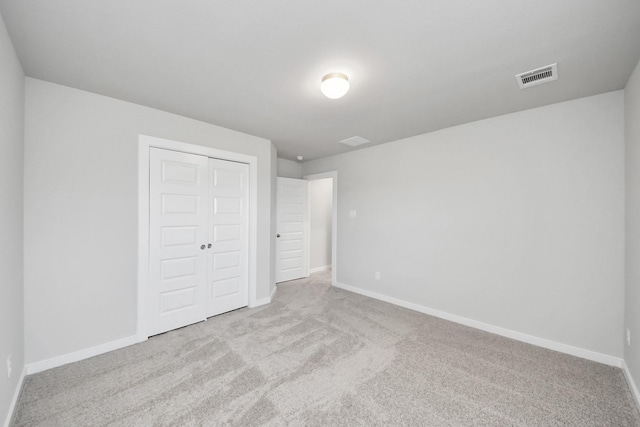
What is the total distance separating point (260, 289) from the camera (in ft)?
12.1

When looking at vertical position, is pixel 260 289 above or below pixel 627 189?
below

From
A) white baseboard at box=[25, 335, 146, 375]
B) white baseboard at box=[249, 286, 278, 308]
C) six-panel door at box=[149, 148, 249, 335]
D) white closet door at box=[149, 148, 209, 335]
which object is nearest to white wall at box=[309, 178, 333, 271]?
white baseboard at box=[249, 286, 278, 308]

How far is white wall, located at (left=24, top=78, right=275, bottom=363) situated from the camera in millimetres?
2115

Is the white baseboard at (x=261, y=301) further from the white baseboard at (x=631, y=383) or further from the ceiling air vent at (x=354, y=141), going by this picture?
the white baseboard at (x=631, y=383)

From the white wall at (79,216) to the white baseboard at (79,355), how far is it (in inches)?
1.5

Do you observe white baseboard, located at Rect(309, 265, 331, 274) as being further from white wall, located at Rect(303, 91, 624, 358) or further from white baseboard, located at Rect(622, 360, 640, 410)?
white baseboard, located at Rect(622, 360, 640, 410)

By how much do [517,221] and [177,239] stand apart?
154 inches

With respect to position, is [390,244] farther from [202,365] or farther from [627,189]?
[202,365]

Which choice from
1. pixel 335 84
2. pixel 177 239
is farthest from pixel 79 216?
pixel 335 84

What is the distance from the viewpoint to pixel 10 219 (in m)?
1.72

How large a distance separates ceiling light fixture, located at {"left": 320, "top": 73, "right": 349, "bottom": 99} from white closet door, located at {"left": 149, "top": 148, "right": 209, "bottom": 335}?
1.91 meters

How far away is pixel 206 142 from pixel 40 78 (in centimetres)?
142

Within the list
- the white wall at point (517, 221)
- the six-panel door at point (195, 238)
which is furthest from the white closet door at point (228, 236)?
the white wall at point (517, 221)

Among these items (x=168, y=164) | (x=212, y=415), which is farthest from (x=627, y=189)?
(x=168, y=164)
